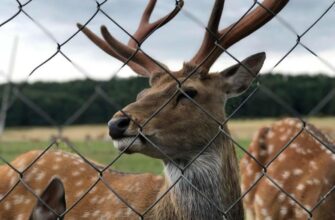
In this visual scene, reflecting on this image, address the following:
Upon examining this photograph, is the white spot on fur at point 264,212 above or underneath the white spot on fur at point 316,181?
underneath

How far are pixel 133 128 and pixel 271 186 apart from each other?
283 cm

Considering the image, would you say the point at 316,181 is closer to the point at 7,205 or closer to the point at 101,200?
the point at 101,200

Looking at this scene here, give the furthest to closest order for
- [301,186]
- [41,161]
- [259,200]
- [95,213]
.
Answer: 1. [259,200]
2. [301,186]
3. [41,161]
4. [95,213]

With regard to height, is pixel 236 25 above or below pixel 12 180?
above

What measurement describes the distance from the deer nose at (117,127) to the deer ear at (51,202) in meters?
1.09

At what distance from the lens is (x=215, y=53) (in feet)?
14.4

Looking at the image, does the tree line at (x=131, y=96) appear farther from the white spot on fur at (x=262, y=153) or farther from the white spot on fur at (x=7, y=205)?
the white spot on fur at (x=7, y=205)

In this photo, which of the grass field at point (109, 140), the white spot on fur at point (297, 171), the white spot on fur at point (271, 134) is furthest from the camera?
the grass field at point (109, 140)

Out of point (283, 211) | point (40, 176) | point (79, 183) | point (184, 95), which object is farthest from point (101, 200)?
point (283, 211)

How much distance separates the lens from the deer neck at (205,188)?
4348 millimetres

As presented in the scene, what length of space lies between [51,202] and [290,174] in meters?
3.86

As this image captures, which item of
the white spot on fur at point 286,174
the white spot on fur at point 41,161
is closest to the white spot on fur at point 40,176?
the white spot on fur at point 41,161

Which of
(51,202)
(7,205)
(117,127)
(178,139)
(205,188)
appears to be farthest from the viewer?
(7,205)

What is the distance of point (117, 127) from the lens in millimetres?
3730
